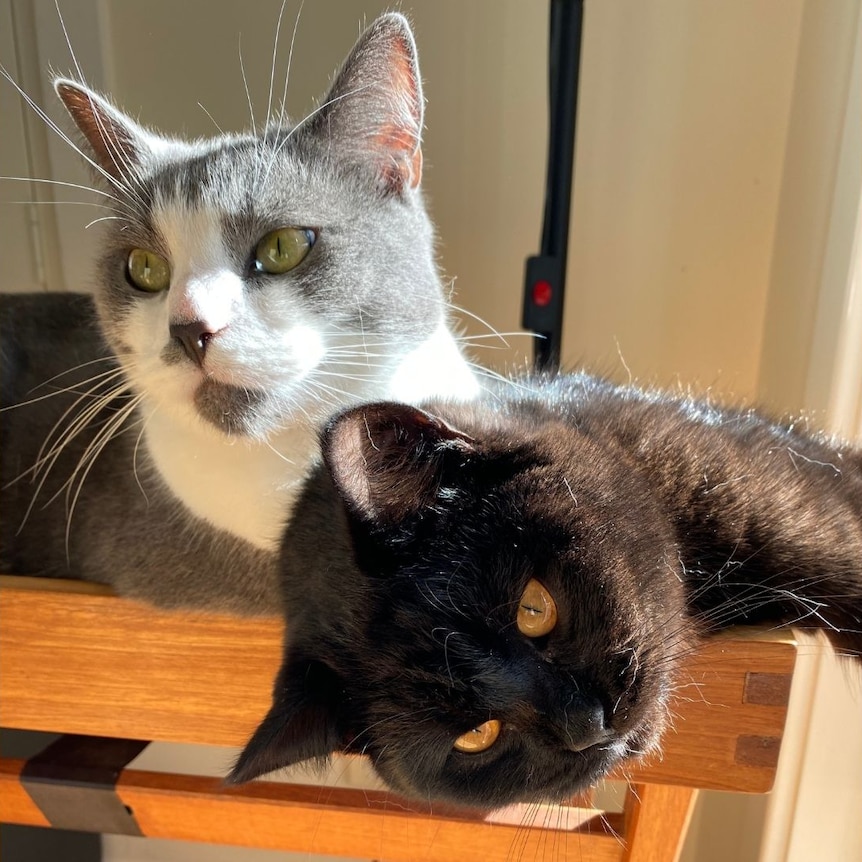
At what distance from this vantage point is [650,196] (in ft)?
3.99

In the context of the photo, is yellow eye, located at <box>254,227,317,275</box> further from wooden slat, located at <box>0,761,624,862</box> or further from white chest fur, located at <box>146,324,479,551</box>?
wooden slat, located at <box>0,761,624,862</box>

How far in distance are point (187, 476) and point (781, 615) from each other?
1.83ft

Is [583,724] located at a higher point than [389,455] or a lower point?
lower

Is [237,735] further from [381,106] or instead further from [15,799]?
[381,106]

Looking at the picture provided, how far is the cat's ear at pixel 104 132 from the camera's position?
729 millimetres

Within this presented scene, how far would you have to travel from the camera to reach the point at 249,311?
63cm

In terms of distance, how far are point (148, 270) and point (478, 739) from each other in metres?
0.53

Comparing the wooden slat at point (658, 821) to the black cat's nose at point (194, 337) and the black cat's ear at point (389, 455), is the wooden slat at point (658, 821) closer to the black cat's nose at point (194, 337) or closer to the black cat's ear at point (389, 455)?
the black cat's ear at point (389, 455)

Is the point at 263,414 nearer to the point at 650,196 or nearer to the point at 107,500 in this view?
the point at 107,500

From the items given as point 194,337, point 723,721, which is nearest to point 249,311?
point 194,337

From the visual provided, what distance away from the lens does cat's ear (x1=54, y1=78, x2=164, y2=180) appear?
729 millimetres

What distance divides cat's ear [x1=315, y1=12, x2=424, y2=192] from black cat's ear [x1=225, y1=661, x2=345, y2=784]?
0.51 m

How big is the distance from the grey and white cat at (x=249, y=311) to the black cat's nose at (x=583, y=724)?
12.2 inches

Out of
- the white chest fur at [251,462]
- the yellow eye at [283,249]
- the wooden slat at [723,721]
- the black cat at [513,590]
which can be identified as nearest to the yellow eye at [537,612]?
the black cat at [513,590]
